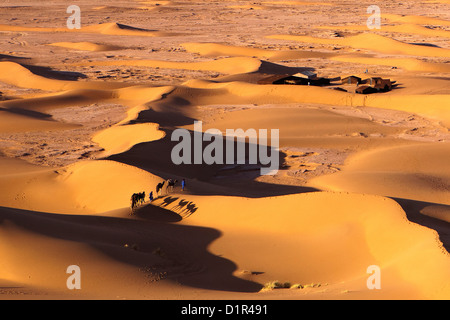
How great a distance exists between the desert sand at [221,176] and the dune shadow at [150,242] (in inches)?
1.6

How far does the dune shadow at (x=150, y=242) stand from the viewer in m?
10.1

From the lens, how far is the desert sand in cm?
977

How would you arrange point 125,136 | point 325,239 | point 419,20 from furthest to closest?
point 419,20 < point 125,136 < point 325,239

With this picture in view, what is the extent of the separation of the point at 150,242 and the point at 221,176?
623 cm

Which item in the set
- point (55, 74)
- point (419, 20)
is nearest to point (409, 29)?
point (419, 20)

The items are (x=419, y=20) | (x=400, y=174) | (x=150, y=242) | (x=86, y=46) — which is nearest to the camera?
(x=150, y=242)

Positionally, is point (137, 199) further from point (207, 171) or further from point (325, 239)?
point (207, 171)

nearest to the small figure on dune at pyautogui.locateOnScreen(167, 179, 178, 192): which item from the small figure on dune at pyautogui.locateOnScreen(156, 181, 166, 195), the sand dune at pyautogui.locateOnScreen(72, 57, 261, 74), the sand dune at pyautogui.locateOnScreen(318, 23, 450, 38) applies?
the small figure on dune at pyautogui.locateOnScreen(156, 181, 166, 195)

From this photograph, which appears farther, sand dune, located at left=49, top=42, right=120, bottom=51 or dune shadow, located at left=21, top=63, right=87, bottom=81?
sand dune, located at left=49, top=42, right=120, bottom=51

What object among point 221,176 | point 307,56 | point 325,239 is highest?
point 307,56

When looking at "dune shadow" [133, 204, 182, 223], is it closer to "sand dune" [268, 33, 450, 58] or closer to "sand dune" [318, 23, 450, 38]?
"sand dune" [268, 33, 450, 58]

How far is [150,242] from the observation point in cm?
1159

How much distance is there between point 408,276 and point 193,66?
28.2 m

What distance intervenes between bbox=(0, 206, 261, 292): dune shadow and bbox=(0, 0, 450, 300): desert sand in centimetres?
4
